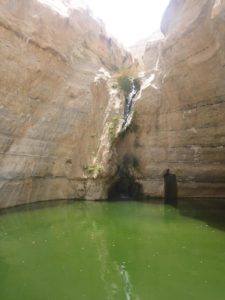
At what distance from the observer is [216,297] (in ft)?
18.0

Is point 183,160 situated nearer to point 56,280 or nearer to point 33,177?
point 33,177

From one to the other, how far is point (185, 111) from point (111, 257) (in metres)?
11.4

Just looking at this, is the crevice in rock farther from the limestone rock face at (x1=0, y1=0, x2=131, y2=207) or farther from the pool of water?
the pool of water

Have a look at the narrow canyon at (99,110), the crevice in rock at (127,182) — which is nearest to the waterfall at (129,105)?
the narrow canyon at (99,110)

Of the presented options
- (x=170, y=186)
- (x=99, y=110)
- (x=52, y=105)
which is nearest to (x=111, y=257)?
(x=52, y=105)

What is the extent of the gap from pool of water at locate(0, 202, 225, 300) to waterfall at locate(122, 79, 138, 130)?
742 centimetres

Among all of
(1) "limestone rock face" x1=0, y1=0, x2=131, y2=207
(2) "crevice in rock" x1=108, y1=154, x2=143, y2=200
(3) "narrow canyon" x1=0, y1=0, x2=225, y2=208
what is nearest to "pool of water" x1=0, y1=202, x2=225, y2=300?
(1) "limestone rock face" x1=0, y1=0, x2=131, y2=207

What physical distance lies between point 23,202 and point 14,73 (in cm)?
590

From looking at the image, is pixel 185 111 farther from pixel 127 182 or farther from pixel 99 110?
pixel 127 182

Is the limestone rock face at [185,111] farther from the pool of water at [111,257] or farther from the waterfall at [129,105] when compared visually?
the pool of water at [111,257]

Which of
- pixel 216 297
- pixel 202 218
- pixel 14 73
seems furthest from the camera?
pixel 14 73

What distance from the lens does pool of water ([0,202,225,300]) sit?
5.79 meters

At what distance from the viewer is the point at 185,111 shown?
17484 mm

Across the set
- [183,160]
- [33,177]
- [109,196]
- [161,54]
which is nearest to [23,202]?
[33,177]
